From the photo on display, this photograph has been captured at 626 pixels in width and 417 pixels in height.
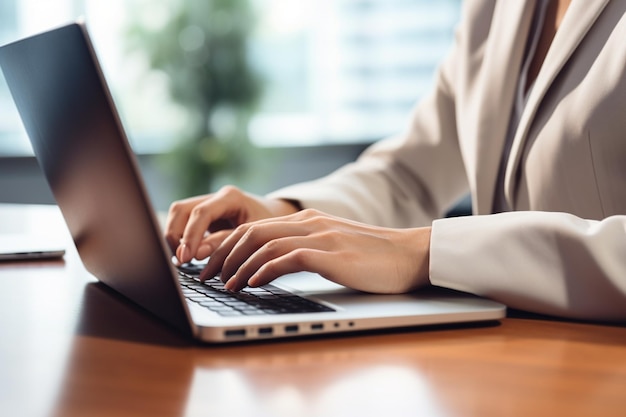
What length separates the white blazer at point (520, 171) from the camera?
0.75 metres

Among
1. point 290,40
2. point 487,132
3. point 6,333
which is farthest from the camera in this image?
point 290,40

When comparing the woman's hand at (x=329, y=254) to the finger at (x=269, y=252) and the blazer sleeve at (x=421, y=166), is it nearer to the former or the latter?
the finger at (x=269, y=252)

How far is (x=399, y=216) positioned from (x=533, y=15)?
41 centimetres

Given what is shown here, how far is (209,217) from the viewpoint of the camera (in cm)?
104

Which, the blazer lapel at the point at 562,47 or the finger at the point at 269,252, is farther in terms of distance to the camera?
the blazer lapel at the point at 562,47

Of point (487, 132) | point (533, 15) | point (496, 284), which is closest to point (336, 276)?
point (496, 284)

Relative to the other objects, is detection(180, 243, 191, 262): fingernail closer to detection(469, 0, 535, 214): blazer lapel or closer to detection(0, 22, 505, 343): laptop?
detection(0, 22, 505, 343): laptop

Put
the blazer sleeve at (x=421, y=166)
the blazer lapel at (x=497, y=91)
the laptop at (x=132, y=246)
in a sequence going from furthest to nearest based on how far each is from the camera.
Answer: the blazer sleeve at (x=421, y=166) → the blazer lapel at (x=497, y=91) → the laptop at (x=132, y=246)

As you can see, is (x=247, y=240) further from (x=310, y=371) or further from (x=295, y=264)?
(x=310, y=371)

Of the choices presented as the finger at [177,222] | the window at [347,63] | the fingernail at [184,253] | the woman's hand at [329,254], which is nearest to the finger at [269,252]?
the woman's hand at [329,254]

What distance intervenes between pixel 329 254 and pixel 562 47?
0.53 meters

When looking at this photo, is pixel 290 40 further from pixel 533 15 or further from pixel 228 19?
pixel 533 15

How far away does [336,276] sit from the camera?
747mm

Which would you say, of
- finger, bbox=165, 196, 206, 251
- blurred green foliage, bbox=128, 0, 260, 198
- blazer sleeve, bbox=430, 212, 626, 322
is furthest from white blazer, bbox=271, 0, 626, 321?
blurred green foliage, bbox=128, 0, 260, 198
